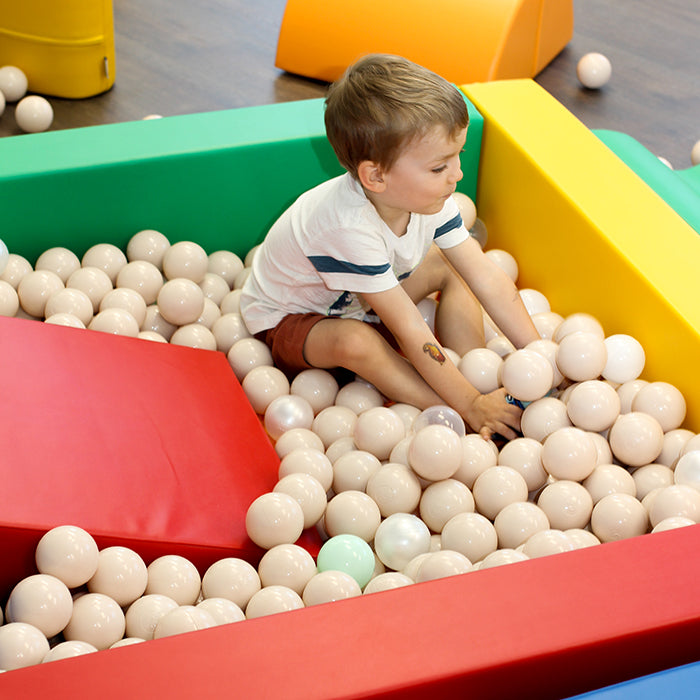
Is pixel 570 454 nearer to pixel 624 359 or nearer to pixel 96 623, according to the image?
pixel 624 359

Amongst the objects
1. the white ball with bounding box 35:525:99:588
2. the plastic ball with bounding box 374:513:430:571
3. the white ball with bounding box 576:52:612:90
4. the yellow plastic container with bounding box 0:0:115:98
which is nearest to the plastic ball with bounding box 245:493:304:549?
the plastic ball with bounding box 374:513:430:571

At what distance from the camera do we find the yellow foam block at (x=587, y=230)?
1422mm

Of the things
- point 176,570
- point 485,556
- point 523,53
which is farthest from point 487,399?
point 523,53

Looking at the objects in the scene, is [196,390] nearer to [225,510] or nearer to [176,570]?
[225,510]

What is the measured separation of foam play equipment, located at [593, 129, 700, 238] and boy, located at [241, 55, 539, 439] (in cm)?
39

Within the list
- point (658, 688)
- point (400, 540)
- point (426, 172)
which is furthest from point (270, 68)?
point (658, 688)

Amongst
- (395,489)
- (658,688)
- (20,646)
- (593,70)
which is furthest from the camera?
(593,70)

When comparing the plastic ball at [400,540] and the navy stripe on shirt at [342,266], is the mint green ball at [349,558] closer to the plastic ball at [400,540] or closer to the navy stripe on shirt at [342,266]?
the plastic ball at [400,540]

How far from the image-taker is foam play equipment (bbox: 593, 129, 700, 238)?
1.72m

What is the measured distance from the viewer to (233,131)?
68.2 inches

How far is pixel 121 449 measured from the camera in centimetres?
127

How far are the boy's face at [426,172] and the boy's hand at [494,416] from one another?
0.31 meters

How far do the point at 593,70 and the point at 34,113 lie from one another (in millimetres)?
1515

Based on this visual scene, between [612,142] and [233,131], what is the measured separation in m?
0.77
